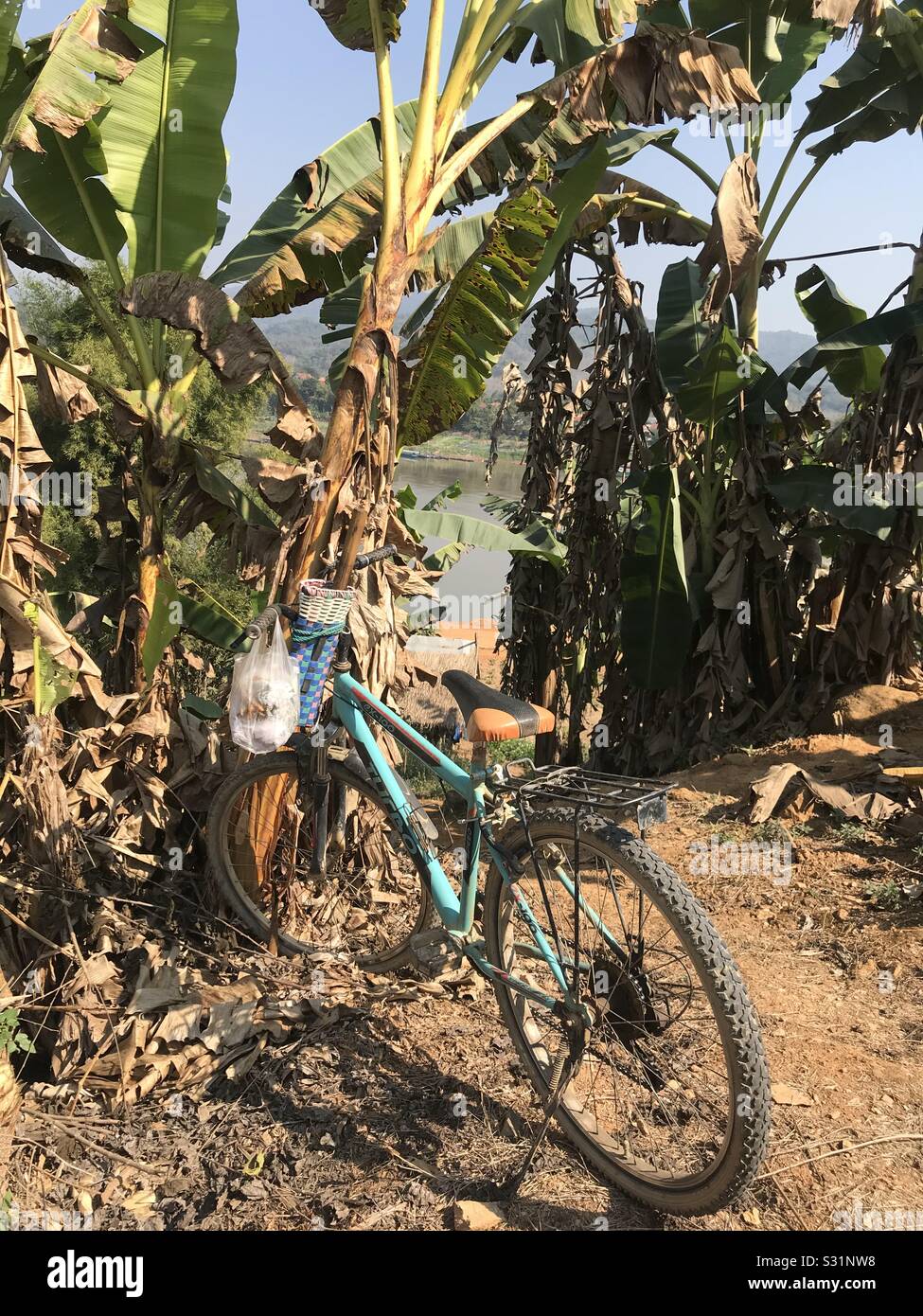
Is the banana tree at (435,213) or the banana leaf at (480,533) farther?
the banana leaf at (480,533)

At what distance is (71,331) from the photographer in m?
14.5

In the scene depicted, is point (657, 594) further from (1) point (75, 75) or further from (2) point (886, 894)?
(1) point (75, 75)

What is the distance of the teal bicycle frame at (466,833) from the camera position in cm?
263

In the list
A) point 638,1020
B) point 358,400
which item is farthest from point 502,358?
point 638,1020

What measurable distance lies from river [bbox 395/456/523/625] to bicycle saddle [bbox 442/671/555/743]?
7.68 feet

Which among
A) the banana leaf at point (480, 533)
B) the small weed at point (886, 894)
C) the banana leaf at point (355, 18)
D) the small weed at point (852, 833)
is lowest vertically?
the small weed at point (886, 894)

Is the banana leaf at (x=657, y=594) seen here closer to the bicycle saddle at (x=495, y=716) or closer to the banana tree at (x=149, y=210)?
the banana tree at (x=149, y=210)

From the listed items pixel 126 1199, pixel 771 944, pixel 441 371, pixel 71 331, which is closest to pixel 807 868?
pixel 771 944

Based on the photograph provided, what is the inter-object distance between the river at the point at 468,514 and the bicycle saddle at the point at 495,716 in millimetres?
2342

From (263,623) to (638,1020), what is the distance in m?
1.57

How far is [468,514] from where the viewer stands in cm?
1009

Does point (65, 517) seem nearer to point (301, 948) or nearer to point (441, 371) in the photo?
point (441, 371)

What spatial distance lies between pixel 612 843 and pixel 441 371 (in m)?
2.90

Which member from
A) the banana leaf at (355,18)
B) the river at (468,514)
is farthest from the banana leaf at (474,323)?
the banana leaf at (355,18)
